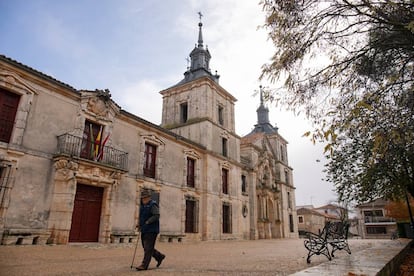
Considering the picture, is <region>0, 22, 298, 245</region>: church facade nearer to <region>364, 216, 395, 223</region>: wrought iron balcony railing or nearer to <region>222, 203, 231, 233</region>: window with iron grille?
<region>222, 203, 231, 233</region>: window with iron grille

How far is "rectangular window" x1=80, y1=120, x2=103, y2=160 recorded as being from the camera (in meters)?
11.0

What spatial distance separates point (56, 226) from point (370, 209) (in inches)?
1802

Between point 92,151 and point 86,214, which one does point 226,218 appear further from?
point 92,151

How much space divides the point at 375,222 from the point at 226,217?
32.7m

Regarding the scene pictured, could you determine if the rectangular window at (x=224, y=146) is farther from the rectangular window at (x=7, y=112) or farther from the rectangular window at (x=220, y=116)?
the rectangular window at (x=7, y=112)

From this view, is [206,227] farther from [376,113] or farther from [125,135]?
[376,113]

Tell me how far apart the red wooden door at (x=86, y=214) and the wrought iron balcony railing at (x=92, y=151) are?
121cm

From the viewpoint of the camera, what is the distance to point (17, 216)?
8375 mm

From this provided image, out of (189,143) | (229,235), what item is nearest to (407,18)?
(189,143)

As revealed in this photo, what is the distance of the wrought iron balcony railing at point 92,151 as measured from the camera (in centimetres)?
1008

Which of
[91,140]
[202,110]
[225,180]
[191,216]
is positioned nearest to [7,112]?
[91,140]

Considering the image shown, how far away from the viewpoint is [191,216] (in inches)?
633

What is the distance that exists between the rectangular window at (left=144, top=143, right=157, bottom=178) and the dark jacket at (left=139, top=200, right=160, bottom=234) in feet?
29.7

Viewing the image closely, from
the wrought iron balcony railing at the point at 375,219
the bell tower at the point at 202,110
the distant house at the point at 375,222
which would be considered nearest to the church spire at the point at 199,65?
the bell tower at the point at 202,110
